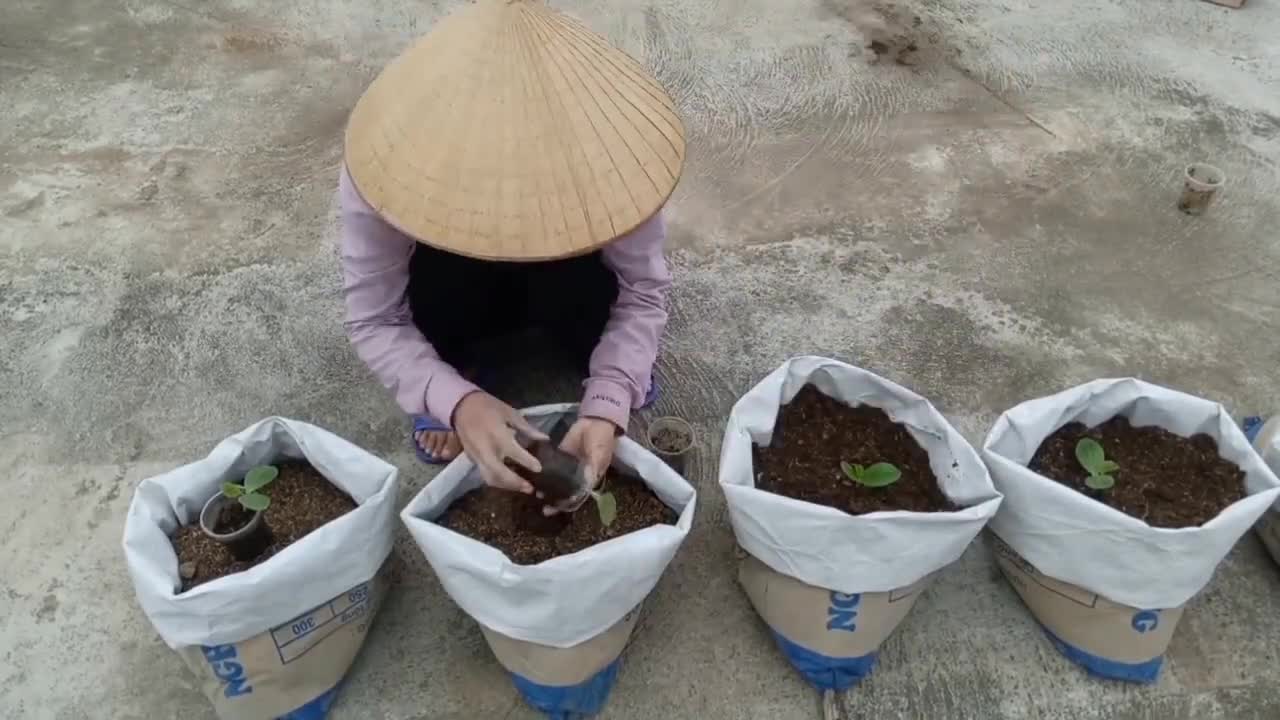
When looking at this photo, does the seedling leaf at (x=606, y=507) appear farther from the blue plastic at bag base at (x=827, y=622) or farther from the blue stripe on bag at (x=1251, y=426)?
the blue stripe on bag at (x=1251, y=426)

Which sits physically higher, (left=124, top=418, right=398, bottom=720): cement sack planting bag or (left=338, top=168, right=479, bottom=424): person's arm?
(left=338, top=168, right=479, bottom=424): person's arm

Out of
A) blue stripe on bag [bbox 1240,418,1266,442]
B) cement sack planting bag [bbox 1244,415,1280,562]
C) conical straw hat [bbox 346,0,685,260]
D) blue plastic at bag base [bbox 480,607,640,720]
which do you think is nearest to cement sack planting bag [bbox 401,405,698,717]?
blue plastic at bag base [bbox 480,607,640,720]

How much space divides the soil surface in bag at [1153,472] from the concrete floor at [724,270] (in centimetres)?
25

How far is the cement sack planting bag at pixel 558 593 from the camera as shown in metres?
1.24

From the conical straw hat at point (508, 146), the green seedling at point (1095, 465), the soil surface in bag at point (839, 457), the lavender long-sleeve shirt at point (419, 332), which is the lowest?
the soil surface in bag at point (839, 457)

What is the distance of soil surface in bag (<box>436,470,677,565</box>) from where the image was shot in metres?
1.39

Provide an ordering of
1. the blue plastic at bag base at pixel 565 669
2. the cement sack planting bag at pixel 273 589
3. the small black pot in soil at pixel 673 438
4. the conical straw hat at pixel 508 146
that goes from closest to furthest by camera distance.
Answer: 1. the conical straw hat at pixel 508 146
2. the cement sack planting bag at pixel 273 589
3. the blue plastic at bag base at pixel 565 669
4. the small black pot in soil at pixel 673 438

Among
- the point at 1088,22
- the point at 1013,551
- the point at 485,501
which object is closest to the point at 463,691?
the point at 485,501

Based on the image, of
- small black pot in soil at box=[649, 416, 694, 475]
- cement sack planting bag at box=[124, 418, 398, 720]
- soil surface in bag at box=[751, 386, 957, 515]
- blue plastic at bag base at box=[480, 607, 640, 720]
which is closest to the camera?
cement sack planting bag at box=[124, 418, 398, 720]

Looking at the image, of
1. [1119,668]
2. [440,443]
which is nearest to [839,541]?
[1119,668]

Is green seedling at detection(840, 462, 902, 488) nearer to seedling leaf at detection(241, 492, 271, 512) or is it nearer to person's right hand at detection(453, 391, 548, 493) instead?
person's right hand at detection(453, 391, 548, 493)

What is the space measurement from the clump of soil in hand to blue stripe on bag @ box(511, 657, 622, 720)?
0.42 meters

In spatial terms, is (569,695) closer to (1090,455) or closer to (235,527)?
(235,527)

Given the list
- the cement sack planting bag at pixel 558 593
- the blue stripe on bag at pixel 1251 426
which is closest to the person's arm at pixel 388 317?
the cement sack planting bag at pixel 558 593
